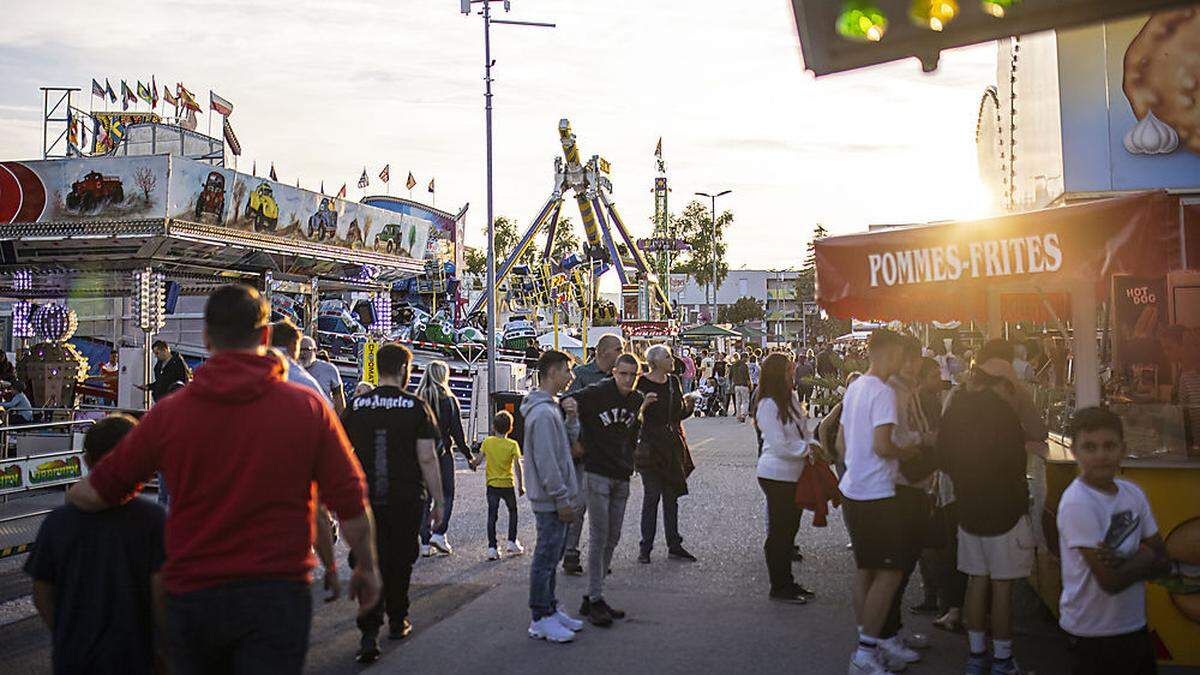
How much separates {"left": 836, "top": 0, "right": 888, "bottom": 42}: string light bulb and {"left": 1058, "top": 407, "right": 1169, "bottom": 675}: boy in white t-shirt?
74.7 inches

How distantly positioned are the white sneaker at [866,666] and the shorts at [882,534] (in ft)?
1.60

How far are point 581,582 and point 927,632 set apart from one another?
2.71m

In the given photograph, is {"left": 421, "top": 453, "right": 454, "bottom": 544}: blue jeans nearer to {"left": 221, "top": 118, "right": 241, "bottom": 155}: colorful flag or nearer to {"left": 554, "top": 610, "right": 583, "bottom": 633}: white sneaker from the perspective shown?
{"left": 554, "top": 610, "right": 583, "bottom": 633}: white sneaker

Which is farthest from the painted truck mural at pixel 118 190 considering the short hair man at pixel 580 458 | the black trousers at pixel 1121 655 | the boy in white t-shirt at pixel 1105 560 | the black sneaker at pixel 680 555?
the black trousers at pixel 1121 655

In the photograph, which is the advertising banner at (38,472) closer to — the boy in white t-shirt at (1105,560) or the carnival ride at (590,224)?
the boy in white t-shirt at (1105,560)

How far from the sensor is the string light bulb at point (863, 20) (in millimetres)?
4605

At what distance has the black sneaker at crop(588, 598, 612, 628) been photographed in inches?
270

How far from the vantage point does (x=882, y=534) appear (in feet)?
18.9

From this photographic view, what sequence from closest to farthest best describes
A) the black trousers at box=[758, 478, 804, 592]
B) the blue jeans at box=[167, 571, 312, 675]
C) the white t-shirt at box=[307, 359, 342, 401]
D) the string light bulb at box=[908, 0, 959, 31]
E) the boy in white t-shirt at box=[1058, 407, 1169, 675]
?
the blue jeans at box=[167, 571, 312, 675], the boy in white t-shirt at box=[1058, 407, 1169, 675], the string light bulb at box=[908, 0, 959, 31], the black trousers at box=[758, 478, 804, 592], the white t-shirt at box=[307, 359, 342, 401]

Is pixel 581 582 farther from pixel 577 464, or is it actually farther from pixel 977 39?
pixel 977 39

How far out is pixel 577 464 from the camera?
8.81 m

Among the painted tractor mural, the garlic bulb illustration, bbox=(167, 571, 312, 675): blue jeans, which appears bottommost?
bbox=(167, 571, 312, 675): blue jeans

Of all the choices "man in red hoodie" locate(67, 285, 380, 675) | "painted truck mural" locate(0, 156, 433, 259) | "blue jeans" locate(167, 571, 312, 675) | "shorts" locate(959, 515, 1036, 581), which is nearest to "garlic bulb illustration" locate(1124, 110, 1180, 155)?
"shorts" locate(959, 515, 1036, 581)

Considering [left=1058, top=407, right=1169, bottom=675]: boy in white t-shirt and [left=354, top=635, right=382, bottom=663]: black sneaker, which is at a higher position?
[left=1058, top=407, right=1169, bottom=675]: boy in white t-shirt
